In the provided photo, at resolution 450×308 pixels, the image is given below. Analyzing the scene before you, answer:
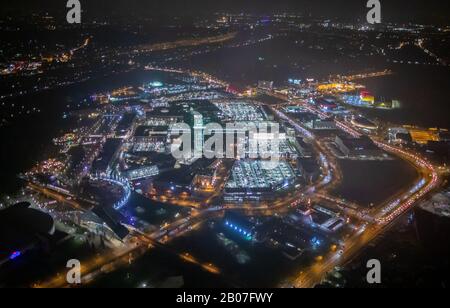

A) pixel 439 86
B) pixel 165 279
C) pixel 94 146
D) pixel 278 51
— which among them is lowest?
pixel 165 279

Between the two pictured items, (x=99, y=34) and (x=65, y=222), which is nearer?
(x=65, y=222)

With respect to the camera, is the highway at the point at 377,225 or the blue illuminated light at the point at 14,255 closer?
the highway at the point at 377,225

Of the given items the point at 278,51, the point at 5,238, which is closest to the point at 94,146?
the point at 5,238

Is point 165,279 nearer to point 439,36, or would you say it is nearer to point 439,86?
point 439,86

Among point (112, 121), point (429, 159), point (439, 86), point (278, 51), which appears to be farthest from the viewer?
point (278, 51)

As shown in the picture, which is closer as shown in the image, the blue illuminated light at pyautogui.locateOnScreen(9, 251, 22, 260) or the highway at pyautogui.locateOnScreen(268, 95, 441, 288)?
the highway at pyautogui.locateOnScreen(268, 95, 441, 288)

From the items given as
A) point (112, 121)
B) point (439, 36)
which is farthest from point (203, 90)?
point (439, 36)

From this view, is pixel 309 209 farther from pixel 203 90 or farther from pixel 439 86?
pixel 439 86

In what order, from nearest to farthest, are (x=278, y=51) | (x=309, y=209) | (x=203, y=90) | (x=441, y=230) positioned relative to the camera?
(x=441, y=230)
(x=309, y=209)
(x=203, y=90)
(x=278, y=51)

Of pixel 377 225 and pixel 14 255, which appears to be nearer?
pixel 14 255

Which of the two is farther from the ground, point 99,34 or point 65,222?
point 99,34
